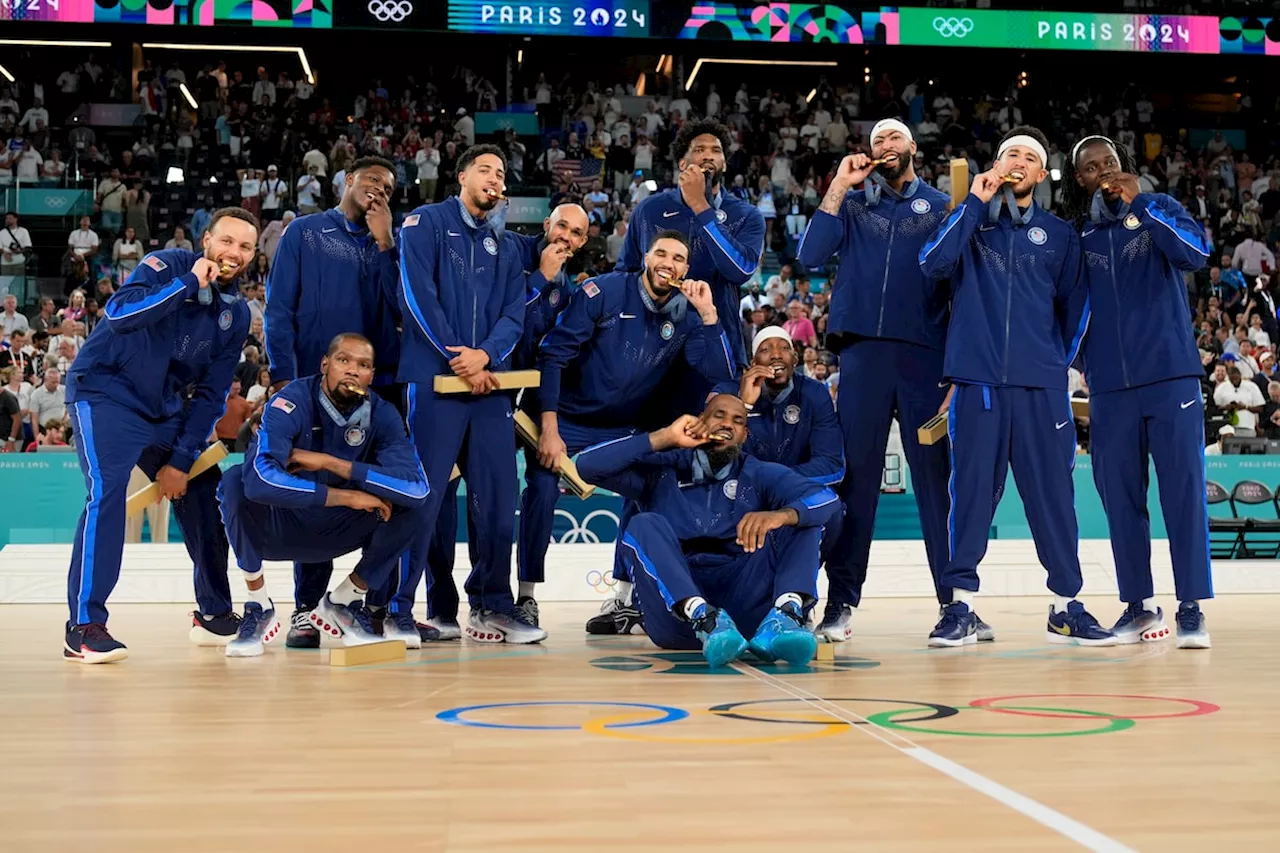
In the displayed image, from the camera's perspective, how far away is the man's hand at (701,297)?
6.78 meters

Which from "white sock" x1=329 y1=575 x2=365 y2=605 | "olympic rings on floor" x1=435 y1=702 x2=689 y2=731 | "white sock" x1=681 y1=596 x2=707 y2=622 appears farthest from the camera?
"white sock" x1=329 y1=575 x2=365 y2=605

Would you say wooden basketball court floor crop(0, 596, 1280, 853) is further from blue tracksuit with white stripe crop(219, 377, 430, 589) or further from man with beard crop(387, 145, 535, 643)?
man with beard crop(387, 145, 535, 643)

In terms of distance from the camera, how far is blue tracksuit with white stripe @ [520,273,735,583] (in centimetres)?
711

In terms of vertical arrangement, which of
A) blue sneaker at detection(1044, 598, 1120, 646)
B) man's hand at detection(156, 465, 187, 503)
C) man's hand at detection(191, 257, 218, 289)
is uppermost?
man's hand at detection(191, 257, 218, 289)

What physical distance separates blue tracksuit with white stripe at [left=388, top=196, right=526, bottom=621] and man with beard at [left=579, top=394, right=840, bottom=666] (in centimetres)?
48

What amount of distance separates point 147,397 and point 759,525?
268 centimetres

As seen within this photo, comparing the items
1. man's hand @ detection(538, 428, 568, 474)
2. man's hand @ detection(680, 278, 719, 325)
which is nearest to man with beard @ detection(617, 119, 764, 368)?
man's hand @ detection(680, 278, 719, 325)

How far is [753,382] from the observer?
22.6 ft

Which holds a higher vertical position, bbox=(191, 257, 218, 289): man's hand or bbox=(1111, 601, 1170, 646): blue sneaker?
bbox=(191, 257, 218, 289): man's hand

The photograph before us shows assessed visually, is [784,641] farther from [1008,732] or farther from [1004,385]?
[1004,385]

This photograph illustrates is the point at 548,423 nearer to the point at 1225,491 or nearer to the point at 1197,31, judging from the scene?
the point at 1225,491

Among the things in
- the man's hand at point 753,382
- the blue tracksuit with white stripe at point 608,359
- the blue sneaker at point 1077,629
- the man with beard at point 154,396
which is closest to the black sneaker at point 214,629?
the man with beard at point 154,396

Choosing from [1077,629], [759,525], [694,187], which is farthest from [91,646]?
[1077,629]

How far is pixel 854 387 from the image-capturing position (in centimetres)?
696
